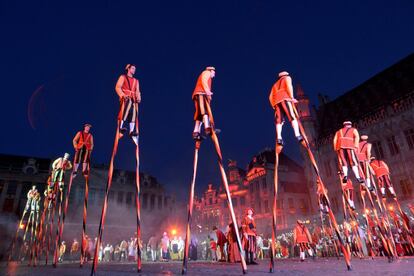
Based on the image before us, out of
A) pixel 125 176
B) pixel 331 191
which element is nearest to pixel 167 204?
pixel 125 176

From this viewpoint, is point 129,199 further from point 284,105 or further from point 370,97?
point 284,105

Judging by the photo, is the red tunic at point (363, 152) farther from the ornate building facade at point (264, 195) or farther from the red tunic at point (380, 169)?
the ornate building facade at point (264, 195)

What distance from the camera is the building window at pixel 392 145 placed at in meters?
31.2

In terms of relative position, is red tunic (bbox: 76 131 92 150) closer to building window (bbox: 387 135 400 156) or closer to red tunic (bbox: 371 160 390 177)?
red tunic (bbox: 371 160 390 177)

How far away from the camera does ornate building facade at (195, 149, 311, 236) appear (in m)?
51.5

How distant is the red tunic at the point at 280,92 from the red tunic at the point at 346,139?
4006 millimetres

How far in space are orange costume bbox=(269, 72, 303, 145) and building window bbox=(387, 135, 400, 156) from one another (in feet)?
103

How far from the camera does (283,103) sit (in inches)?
263

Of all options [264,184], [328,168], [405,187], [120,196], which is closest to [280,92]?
[405,187]

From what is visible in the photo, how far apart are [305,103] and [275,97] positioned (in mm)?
42091

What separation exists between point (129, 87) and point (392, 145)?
112 feet

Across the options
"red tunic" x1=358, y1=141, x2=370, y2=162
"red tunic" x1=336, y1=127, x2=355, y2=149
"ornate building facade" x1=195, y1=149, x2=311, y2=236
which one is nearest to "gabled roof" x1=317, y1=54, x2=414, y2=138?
"ornate building facade" x1=195, y1=149, x2=311, y2=236

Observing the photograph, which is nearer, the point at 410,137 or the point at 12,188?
the point at 410,137

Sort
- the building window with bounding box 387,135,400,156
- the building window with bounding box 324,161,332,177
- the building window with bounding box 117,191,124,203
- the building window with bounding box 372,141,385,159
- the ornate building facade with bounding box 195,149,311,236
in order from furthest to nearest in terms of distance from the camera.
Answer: the building window with bounding box 117,191,124,203
the ornate building facade with bounding box 195,149,311,236
the building window with bounding box 324,161,332,177
the building window with bounding box 372,141,385,159
the building window with bounding box 387,135,400,156
